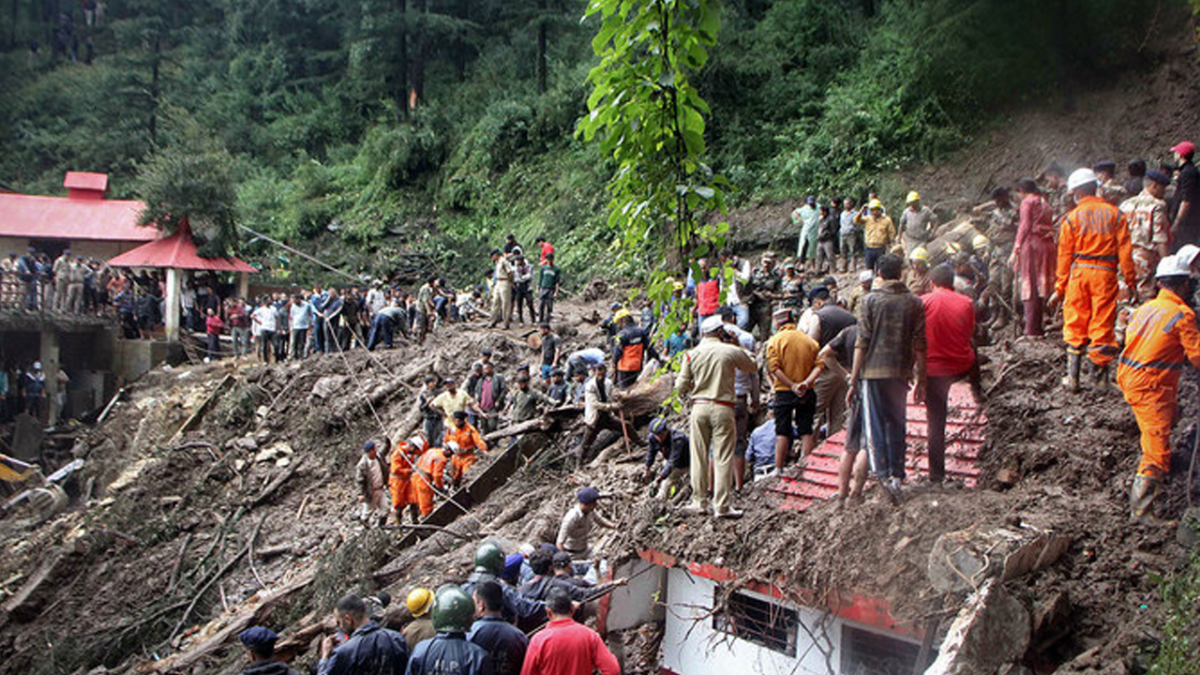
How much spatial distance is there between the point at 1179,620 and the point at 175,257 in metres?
26.8

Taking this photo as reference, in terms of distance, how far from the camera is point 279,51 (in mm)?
47781

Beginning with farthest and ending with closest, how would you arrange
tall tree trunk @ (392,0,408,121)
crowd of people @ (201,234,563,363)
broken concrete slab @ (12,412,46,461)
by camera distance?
1. tall tree trunk @ (392,0,408,121)
2. broken concrete slab @ (12,412,46,461)
3. crowd of people @ (201,234,563,363)

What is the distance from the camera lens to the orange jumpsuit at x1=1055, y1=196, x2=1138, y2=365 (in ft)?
25.6

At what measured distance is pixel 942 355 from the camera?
7164 millimetres

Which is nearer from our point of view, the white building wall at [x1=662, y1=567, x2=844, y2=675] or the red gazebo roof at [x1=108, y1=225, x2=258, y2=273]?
the white building wall at [x1=662, y1=567, x2=844, y2=675]

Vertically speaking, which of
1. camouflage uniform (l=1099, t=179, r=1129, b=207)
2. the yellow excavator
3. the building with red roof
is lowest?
the yellow excavator

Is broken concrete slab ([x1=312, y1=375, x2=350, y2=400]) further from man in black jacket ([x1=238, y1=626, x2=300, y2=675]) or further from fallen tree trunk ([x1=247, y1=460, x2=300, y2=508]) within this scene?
man in black jacket ([x1=238, y1=626, x2=300, y2=675])

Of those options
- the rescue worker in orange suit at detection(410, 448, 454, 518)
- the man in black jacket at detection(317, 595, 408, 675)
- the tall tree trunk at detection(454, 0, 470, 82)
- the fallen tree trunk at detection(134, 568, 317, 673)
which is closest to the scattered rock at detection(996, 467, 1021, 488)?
the man in black jacket at detection(317, 595, 408, 675)

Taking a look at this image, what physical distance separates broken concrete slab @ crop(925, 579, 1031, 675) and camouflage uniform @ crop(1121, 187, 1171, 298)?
192 inches

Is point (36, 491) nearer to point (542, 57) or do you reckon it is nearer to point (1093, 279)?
point (1093, 279)

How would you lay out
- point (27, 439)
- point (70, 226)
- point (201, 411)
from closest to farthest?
point (201, 411)
point (27, 439)
point (70, 226)

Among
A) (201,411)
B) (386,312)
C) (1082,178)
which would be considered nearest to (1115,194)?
(1082,178)

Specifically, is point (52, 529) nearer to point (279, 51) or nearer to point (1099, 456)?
point (1099, 456)

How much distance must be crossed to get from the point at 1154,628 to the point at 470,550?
7931 millimetres
